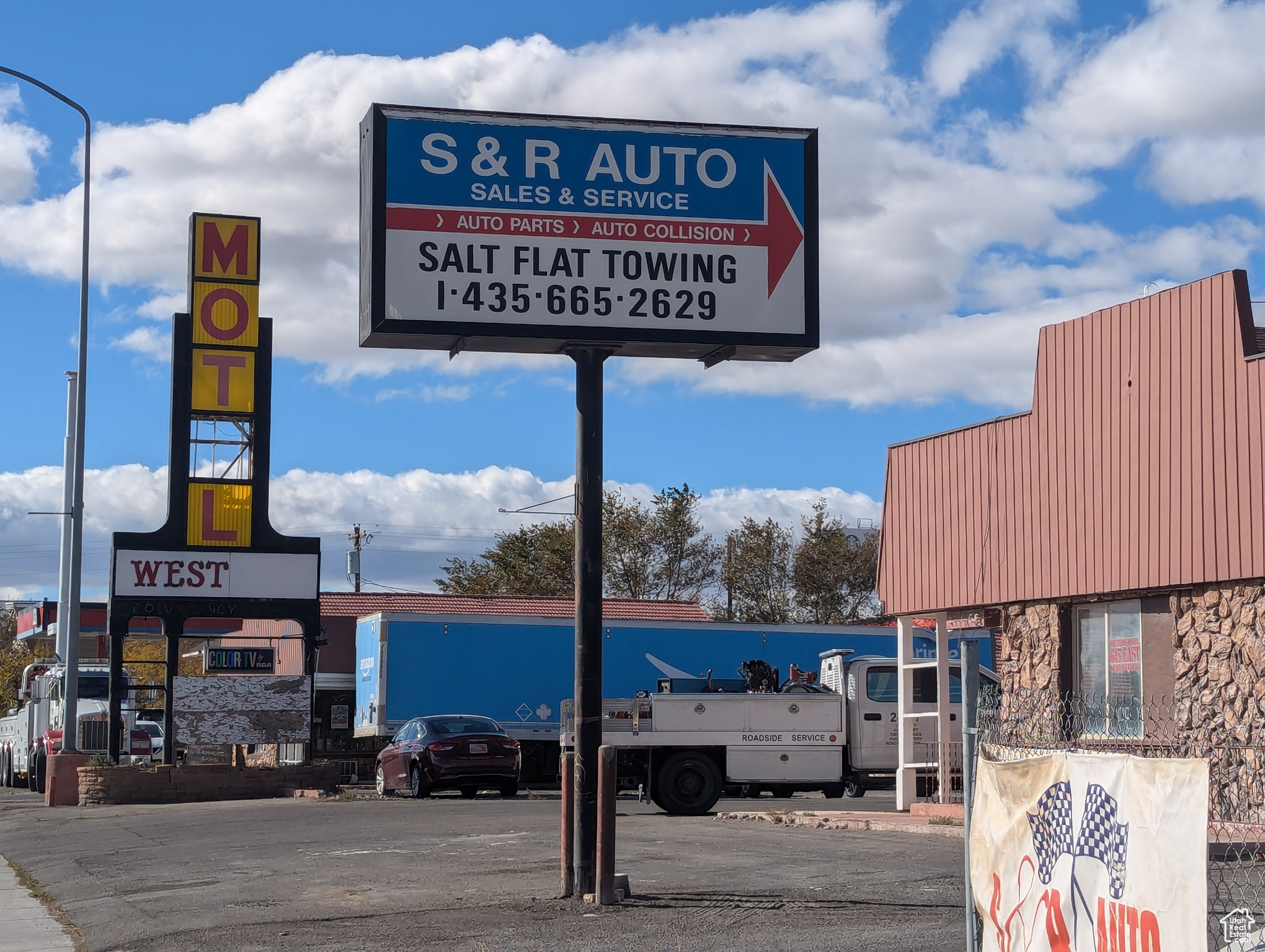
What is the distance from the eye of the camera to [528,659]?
28.9 meters

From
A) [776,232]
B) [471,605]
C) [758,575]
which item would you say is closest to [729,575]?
[758,575]

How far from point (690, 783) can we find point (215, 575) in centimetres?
1252

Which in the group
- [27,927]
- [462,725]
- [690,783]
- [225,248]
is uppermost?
[225,248]

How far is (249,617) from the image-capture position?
29297 millimetres

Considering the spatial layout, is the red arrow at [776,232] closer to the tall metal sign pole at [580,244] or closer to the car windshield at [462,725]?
the tall metal sign pole at [580,244]

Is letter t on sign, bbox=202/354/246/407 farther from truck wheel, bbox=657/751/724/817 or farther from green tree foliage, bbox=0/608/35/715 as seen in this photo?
green tree foliage, bbox=0/608/35/715

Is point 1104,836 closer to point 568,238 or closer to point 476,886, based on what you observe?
point 476,886

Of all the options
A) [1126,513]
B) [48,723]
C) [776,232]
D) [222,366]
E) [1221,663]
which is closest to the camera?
[776,232]

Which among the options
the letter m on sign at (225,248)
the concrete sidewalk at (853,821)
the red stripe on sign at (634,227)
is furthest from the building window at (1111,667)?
the letter m on sign at (225,248)

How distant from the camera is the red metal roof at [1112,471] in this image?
14.1 meters

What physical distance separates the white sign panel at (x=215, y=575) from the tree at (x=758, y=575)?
3157 cm

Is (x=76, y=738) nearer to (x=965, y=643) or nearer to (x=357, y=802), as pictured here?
(x=357, y=802)

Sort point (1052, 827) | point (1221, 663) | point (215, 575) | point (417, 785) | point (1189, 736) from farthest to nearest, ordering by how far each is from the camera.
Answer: point (215, 575) < point (417, 785) < point (1189, 736) < point (1221, 663) < point (1052, 827)

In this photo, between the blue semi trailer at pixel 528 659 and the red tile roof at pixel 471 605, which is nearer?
the blue semi trailer at pixel 528 659
